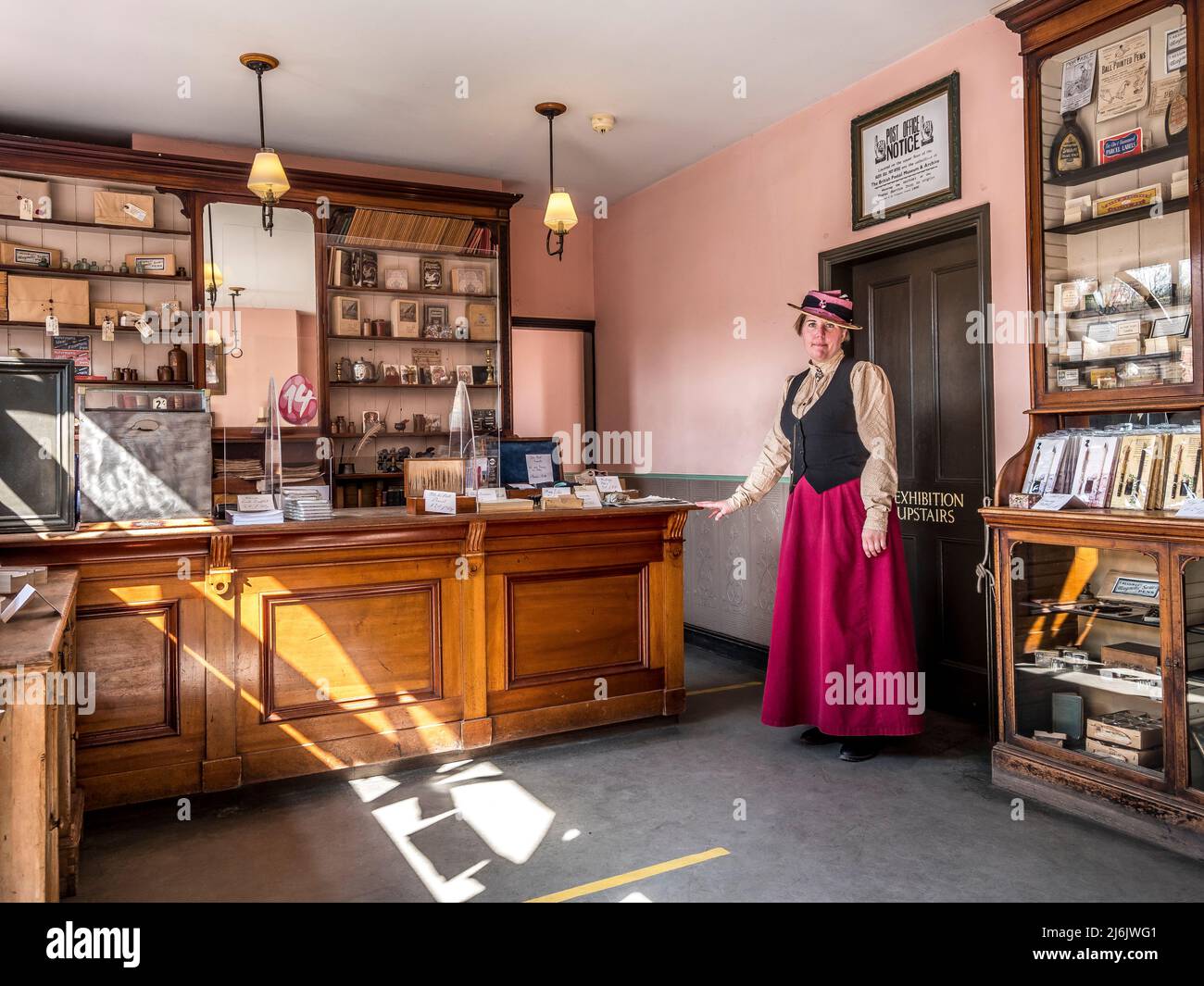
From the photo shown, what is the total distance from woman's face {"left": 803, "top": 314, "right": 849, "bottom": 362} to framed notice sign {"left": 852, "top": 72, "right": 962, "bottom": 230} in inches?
40.9

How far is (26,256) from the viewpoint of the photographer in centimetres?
516

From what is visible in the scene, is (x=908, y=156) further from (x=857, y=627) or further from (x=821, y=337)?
(x=857, y=627)

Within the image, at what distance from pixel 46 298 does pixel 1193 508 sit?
228 inches

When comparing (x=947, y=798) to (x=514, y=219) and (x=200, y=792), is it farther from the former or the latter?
(x=514, y=219)

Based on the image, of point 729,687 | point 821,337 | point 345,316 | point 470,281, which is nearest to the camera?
point 821,337

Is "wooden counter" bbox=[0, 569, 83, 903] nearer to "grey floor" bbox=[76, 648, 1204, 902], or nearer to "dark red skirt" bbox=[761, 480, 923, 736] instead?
"grey floor" bbox=[76, 648, 1204, 902]

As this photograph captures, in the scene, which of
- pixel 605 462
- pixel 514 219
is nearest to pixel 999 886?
pixel 605 462

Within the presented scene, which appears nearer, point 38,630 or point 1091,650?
point 38,630

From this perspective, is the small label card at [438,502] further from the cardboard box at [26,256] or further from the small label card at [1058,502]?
the cardboard box at [26,256]

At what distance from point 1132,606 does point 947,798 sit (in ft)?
3.21

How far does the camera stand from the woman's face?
3.87 m

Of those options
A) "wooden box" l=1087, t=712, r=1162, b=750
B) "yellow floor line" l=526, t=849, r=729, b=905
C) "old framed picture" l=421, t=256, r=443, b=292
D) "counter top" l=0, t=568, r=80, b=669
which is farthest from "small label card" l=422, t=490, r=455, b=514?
"old framed picture" l=421, t=256, r=443, b=292

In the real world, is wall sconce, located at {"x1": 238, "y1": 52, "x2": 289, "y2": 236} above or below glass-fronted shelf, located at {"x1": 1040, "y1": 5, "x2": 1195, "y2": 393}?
above

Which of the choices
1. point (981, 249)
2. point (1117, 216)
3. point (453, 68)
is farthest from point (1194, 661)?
point (453, 68)
